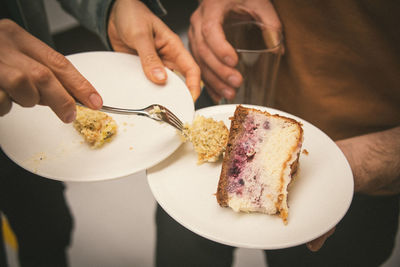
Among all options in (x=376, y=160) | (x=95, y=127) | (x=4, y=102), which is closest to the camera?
(x=4, y=102)

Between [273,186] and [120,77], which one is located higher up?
[120,77]

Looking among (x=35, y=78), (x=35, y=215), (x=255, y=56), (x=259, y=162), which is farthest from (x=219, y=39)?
(x=35, y=215)

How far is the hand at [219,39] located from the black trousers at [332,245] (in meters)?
0.73

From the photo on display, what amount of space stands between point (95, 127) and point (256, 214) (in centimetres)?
67

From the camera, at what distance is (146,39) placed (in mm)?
1338

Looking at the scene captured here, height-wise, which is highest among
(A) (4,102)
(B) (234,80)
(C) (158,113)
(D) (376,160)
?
(A) (4,102)

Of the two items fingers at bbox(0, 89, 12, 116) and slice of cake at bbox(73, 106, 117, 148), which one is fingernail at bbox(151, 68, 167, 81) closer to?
slice of cake at bbox(73, 106, 117, 148)

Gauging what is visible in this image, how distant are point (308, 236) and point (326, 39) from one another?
102cm

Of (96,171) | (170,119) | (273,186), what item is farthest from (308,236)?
(96,171)

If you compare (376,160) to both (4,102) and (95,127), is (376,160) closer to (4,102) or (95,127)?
(95,127)

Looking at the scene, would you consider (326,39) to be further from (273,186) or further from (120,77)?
(120,77)

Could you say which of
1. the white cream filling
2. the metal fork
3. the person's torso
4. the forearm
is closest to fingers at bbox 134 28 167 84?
the metal fork

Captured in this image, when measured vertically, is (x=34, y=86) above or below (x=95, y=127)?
above

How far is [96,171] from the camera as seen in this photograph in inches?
35.6
